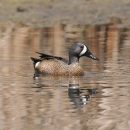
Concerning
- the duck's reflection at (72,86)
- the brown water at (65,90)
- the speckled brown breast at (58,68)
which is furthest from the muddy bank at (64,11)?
the duck's reflection at (72,86)

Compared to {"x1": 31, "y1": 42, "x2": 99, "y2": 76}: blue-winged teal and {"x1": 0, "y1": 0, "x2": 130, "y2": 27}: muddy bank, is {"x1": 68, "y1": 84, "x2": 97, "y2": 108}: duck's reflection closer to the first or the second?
{"x1": 31, "y1": 42, "x2": 99, "y2": 76}: blue-winged teal

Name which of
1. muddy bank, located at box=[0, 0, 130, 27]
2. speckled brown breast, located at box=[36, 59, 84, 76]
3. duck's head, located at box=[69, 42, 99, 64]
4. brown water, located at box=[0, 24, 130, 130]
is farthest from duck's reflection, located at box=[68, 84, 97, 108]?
muddy bank, located at box=[0, 0, 130, 27]

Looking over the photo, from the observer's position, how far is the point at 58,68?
12258 millimetres

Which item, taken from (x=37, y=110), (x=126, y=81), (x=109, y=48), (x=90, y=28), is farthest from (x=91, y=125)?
(x=90, y=28)

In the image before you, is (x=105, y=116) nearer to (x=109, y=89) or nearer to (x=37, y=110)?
(x=37, y=110)

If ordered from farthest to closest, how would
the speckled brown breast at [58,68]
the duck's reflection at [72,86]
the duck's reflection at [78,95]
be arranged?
the speckled brown breast at [58,68] → the duck's reflection at [72,86] → the duck's reflection at [78,95]

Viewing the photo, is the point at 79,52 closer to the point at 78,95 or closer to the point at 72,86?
the point at 72,86

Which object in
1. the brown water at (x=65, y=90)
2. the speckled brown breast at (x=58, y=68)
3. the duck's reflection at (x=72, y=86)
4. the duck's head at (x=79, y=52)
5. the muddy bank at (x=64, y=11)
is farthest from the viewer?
the muddy bank at (x=64, y=11)

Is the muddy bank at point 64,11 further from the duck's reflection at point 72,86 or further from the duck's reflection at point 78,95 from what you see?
the duck's reflection at point 78,95

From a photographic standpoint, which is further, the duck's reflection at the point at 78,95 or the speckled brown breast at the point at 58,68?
the speckled brown breast at the point at 58,68

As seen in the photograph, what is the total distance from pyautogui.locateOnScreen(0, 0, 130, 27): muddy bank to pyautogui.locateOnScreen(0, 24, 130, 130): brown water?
590 cm

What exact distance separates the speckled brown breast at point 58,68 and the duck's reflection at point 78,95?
151 centimetres

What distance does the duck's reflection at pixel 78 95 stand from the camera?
9.02 meters

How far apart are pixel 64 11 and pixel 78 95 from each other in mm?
15486
